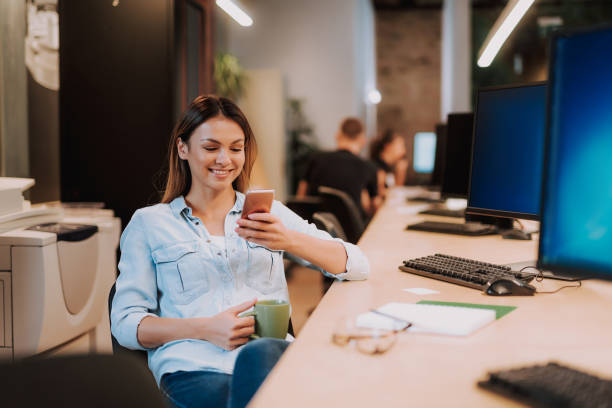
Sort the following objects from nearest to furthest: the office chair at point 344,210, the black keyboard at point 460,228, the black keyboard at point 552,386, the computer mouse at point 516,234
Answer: the black keyboard at point 552,386
the computer mouse at point 516,234
the black keyboard at point 460,228
the office chair at point 344,210

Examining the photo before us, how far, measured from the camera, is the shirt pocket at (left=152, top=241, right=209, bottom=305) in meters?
1.55

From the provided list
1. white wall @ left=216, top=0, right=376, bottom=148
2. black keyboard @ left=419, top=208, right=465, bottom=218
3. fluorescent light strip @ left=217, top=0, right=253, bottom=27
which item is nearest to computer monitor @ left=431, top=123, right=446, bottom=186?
black keyboard @ left=419, top=208, right=465, bottom=218

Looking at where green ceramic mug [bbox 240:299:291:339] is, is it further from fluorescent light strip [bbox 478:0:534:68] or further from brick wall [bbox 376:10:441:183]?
brick wall [bbox 376:10:441:183]

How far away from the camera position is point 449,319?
1175 millimetres

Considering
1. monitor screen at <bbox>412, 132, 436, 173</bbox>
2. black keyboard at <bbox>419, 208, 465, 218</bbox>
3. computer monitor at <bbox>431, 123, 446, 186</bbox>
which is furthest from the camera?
monitor screen at <bbox>412, 132, 436, 173</bbox>

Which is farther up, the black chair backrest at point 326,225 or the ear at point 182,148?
the ear at point 182,148

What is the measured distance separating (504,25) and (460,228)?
84 centimetres

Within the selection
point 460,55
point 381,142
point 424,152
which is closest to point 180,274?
point 424,152

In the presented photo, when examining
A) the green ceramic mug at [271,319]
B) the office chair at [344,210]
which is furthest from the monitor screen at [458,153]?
the green ceramic mug at [271,319]

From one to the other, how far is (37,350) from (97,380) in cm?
198

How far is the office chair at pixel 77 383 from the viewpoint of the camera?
610 mm

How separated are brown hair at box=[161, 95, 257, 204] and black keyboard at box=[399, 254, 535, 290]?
642mm

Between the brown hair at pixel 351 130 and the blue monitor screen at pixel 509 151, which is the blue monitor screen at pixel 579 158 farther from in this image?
the brown hair at pixel 351 130

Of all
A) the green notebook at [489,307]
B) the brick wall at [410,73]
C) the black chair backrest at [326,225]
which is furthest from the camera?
the brick wall at [410,73]
